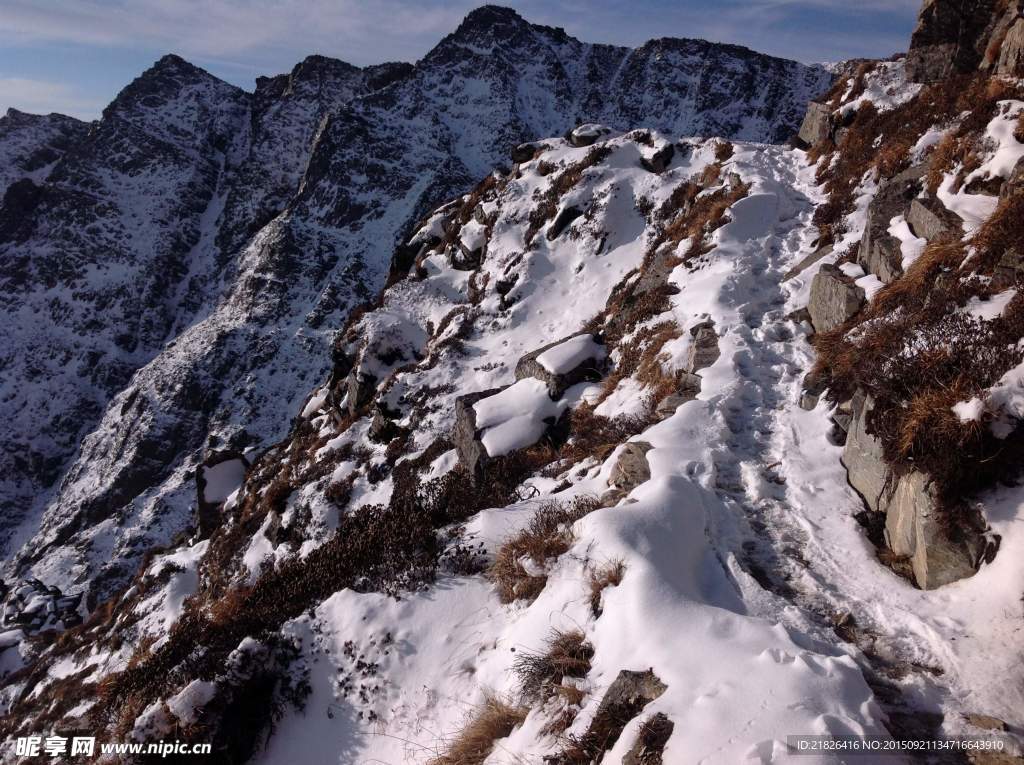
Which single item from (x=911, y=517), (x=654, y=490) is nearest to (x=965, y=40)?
(x=911, y=517)

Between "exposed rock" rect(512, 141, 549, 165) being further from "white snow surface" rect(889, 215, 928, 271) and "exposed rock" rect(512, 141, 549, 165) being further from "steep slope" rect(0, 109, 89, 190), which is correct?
"steep slope" rect(0, 109, 89, 190)

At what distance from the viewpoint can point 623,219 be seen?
72.3 ft

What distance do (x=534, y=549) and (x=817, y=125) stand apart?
2109 centimetres

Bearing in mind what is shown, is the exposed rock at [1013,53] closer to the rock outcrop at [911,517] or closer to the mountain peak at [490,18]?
the rock outcrop at [911,517]

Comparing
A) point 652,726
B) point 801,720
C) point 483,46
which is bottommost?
point 652,726

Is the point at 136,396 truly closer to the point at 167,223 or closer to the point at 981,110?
the point at 167,223

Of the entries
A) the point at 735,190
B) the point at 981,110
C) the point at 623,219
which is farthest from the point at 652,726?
the point at 623,219

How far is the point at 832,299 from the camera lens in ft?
31.9

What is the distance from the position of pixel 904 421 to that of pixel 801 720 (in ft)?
11.6

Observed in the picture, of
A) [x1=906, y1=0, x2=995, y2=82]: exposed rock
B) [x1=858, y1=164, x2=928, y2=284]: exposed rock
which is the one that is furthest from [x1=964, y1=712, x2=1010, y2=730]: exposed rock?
[x1=906, y1=0, x2=995, y2=82]: exposed rock

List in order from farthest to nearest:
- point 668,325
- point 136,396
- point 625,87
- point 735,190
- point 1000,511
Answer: point 625,87 < point 136,396 < point 735,190 < point 668,325 < point 1000,511

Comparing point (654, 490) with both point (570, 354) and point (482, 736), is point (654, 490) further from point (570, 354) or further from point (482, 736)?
point (570, 354)

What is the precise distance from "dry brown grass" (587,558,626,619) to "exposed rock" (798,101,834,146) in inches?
790

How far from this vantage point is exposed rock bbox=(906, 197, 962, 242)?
28.8 feet
